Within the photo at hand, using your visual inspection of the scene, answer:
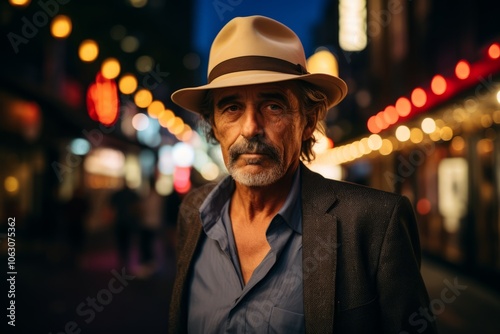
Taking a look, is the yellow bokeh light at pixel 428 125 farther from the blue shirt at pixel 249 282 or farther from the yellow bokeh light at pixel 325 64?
the yellow bokeh light at pixel 325 64

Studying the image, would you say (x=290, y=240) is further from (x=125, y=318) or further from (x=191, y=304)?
(x=125, y=318)

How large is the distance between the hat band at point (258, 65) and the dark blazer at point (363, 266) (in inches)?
27.8

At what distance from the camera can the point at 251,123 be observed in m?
2.49

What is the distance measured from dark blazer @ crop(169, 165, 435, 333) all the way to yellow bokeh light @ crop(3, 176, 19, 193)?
47.2 ft

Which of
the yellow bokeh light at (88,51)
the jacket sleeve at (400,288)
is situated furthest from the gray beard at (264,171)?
the yellow bokeh light at (88,51)

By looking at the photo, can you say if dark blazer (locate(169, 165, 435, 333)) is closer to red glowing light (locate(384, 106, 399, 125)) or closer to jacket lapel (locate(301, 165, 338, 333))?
jacket lapel (locate(301, 165, 338, 333))

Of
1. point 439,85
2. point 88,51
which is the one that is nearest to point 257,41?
point 439,85

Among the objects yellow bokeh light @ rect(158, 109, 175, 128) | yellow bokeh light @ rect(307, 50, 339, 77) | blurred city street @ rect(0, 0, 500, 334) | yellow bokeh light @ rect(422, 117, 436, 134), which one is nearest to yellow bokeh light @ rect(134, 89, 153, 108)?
blurred city street @ rect(0, 0, 500, 334)

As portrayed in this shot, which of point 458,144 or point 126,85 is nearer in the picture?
point 458,144

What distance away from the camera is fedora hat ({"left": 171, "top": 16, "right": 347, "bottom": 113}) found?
2.52 metres

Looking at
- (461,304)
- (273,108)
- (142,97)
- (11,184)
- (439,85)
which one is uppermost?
(142,97)

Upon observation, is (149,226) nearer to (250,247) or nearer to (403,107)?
(403,107)

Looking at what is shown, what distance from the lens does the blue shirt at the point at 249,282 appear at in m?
2.31

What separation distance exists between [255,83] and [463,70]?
802 centimetres
